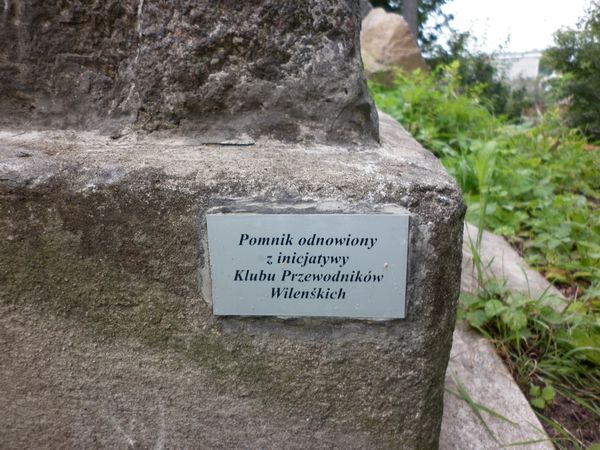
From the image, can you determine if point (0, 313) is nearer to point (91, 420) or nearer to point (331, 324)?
point (91, 420)

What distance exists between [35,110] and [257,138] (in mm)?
453

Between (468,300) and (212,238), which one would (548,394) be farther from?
(212,238)

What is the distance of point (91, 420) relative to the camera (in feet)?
→ 3.29

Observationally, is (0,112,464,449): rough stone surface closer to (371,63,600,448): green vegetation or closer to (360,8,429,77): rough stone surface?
(371,63,600,448): green vegetation

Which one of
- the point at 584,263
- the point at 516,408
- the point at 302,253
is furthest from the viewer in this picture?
the point at 584,263

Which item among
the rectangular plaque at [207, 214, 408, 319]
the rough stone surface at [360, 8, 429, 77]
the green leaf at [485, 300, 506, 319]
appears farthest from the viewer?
the rough stone surface at [360, 8, 429, 77]

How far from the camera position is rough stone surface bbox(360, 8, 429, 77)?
16.2 feet

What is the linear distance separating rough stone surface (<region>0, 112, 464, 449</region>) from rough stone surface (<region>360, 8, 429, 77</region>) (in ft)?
13.6

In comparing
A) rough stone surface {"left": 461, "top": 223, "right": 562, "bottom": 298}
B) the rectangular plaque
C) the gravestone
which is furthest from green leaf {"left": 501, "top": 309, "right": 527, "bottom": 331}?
the rectangular plaque

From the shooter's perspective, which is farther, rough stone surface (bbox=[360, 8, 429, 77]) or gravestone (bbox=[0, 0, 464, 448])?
rough stone surface (bbox=[360, 8, 429, 77])

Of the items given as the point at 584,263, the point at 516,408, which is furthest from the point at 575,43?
the point at 516,408

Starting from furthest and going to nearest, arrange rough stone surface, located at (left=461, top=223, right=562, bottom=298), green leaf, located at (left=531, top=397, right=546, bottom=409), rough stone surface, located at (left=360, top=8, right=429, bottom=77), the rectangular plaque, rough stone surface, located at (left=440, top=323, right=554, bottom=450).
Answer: rough stone surface, located at (left=360, top=8, right=429, bottom=77)
rough stone surface, located at (left=461, top=223, right=562, bottom=298)
green leaf, located at (left=531, top=397, right=546, bottom=409)
rough stone surface, located at (left=440, top=323, right=554, bottom=450)
the rectangular plaque

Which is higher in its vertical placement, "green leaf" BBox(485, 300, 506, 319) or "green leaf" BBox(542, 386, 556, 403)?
"green leaf" BBox(485, 300, 506, 319)

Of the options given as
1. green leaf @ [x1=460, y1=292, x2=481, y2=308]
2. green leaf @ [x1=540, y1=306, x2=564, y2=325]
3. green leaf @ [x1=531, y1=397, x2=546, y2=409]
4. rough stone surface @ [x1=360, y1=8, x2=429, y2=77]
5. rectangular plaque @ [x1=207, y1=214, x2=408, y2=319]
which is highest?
rough stone surface @ [x1=360, y1=8, x2=429, y2=77]
